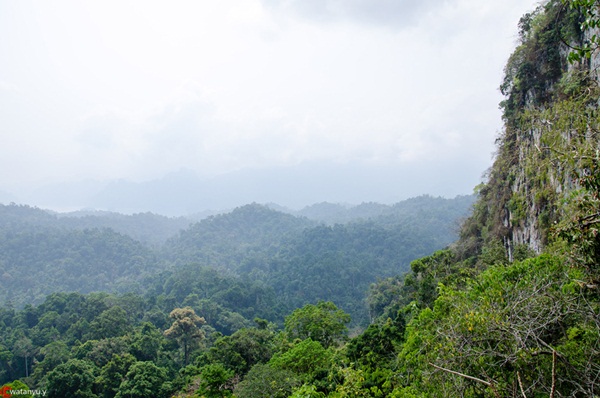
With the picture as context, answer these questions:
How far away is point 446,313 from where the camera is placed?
20.3 feet

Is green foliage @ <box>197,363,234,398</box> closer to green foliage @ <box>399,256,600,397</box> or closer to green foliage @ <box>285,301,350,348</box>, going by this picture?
green foliage @ <box>285,301,350,348</box>

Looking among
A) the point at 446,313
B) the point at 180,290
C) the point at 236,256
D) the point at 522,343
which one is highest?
the point at 522,343

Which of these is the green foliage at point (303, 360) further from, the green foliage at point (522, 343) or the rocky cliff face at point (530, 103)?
the green foliage at point (522, 343)

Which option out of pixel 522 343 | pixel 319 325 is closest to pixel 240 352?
pixel 319 325

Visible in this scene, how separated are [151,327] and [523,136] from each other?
67.9 feet

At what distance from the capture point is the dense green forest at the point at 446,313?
3.62 metres

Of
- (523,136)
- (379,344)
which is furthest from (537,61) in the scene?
(379,344)

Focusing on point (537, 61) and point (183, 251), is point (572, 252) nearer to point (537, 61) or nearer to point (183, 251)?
point (537, 61)

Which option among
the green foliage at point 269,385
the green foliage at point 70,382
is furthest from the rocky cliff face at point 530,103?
the green foliage at point 70,382

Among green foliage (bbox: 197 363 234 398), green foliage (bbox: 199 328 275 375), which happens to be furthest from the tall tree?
green foliage (bbox: 197 363 234 398)

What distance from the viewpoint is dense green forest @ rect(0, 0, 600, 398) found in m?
3.62

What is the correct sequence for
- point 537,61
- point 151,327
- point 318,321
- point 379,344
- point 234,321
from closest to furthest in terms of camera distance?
1. point 379,344
2. point 537,61
3. point 318,321
4. point 151,327
5. point 234,321

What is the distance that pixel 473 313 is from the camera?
4.00 m

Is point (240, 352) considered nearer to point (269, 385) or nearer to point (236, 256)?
point (269, 385)
